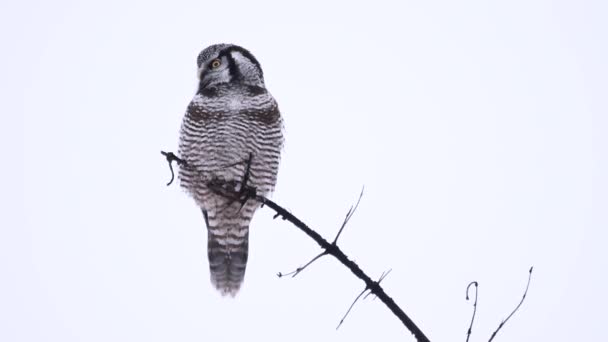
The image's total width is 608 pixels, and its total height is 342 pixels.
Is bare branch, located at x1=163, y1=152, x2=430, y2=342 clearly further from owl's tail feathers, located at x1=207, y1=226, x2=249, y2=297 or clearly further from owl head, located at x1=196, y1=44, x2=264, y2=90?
owl head, located at x1=196, y1=44, x2=264, y2=90

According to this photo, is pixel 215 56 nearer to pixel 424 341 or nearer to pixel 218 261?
pixel 218 261

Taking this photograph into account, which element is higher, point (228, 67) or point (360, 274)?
point (228, 67)

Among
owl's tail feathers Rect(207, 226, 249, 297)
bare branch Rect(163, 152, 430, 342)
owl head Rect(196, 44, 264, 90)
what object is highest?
owl head Rect(196, 44, 264, 90)

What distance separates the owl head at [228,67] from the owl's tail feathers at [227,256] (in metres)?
1.22

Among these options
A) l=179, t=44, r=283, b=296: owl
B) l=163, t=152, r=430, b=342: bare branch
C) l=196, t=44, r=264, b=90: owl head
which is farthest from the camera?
l=196, t=44, r=264, b=90: owl head

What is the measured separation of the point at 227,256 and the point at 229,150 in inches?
34.7

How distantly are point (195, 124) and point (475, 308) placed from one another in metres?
4.29

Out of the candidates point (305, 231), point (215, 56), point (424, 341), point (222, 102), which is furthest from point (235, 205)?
point (424, 341)

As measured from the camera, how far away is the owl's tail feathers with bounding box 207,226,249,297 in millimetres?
6293

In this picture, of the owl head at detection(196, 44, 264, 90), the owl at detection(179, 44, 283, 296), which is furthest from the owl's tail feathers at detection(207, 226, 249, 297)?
the owl head at detection(196, 44, 264, 90)

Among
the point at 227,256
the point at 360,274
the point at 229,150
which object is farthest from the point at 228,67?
the point at 360,274

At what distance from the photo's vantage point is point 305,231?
2.44 metres

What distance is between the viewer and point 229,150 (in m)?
6.28

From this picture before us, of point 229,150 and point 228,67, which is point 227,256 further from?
point 228,67
